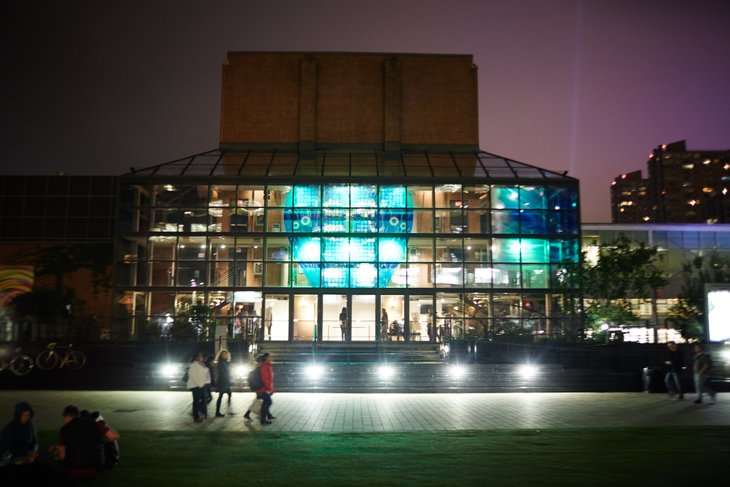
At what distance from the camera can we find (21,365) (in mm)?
25281

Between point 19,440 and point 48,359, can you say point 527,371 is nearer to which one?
point 48,359

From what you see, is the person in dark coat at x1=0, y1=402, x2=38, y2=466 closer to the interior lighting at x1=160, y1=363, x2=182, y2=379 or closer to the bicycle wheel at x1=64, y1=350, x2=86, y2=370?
the interior lighting at x1=160, y1=363, x2=182, y2=379

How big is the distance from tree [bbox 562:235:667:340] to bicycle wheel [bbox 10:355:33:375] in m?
25.2

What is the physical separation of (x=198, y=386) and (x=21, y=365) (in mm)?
11767

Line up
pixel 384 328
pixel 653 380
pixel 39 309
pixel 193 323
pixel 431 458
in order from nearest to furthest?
1. pixel 431 458
2. pixel 653 380
3. pixel 193 323
4. pixel 39 309
5. pixel 384 328

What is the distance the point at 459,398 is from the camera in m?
22.2

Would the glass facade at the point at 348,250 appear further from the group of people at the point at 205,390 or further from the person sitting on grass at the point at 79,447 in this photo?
the person sitting on grass at the point at 79,447

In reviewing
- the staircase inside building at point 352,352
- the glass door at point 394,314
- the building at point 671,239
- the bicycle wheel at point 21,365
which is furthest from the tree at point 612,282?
the bicycle wheel at point 21,365

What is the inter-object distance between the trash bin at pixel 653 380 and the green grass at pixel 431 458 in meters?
8.23

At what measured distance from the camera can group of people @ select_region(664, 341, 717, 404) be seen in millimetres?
20906

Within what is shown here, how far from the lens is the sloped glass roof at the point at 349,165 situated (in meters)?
36.6

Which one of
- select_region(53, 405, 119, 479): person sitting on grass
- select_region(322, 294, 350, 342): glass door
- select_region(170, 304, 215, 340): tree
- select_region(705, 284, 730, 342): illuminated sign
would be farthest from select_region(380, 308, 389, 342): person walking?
select_region(53, 405, 119, 479): person sitting on grass

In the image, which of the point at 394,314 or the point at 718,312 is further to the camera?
the point at 394,314

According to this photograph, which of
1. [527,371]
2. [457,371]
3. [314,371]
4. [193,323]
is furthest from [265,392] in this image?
[193,323]
